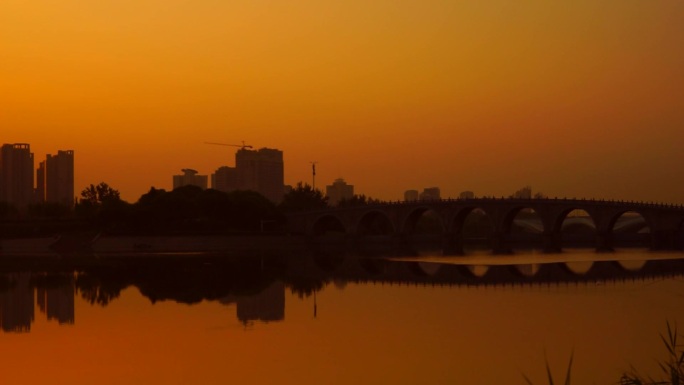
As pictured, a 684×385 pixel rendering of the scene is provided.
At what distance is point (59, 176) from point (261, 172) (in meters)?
34.5

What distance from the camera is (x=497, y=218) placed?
81500 mm

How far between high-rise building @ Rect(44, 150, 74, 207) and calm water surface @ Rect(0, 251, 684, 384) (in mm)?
123123

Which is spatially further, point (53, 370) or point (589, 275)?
point (589, 275)

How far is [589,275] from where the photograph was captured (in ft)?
125

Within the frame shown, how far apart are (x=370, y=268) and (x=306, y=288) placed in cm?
1318

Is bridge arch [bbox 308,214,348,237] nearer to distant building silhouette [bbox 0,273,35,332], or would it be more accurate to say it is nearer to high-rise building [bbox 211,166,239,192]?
distant building silhouette [bbox 0,273,35,332]

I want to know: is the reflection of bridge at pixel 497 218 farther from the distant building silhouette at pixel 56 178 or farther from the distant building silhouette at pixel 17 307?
the distant building silhouette at pixel 56 178

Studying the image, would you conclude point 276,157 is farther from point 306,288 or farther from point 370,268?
point 306,288

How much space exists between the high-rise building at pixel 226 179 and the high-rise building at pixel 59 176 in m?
25.1

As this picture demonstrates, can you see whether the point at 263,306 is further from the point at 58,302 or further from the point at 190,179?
the point at 190,179

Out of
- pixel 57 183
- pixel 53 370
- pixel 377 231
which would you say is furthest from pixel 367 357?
pixel 57 183

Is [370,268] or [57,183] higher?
[57,183]

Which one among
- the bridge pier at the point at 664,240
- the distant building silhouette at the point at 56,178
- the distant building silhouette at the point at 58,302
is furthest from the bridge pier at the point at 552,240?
the distant building silhouette at the point at 56,178

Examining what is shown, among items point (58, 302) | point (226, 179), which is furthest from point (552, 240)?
point (226, 179)
